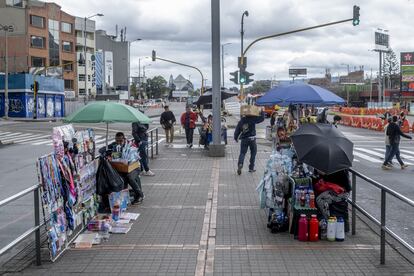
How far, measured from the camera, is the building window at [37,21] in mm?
74875

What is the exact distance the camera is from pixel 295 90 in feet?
33.2

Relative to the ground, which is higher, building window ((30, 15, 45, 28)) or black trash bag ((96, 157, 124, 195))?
building window ((30, 15, 45, 28))

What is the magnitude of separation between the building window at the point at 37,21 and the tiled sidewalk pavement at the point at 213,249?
70.5 m

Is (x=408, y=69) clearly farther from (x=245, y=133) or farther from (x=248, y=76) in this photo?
(x=245, y=133)

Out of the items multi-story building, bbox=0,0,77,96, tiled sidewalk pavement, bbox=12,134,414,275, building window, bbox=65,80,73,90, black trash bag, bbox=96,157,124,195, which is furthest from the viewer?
building window, bbox=65,80,73,90

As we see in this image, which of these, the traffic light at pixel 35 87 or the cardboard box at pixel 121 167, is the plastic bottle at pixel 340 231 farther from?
the traffic light at pixel 35 87

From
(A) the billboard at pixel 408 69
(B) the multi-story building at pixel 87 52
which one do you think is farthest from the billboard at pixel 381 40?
(B) the multi-story building at pixel 87 52

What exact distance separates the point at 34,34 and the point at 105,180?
72279 mm

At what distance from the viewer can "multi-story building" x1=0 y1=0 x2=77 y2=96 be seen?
73.4m

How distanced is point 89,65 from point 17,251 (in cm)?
9052

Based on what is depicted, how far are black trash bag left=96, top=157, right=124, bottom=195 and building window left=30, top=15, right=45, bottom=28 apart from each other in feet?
236

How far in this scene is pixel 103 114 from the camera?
848 cm

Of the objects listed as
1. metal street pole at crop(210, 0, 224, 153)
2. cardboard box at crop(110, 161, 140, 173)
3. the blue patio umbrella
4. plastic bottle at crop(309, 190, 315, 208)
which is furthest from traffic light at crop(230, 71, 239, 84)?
plastic bottle at crop(309, 190, 315, 208)

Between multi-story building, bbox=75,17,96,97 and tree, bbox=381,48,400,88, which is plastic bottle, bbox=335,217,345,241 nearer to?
multi-story building, bbox=75,17,96,97
